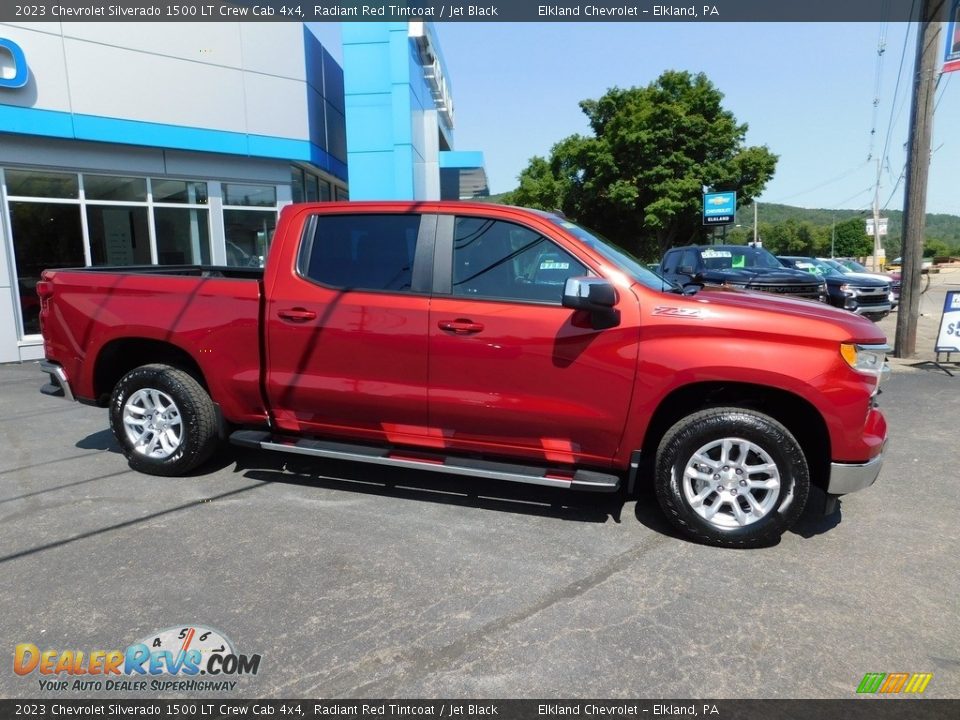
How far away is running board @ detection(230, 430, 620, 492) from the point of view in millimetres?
3730

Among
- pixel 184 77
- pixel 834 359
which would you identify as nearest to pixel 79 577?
pixel 834 359

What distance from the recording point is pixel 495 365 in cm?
388

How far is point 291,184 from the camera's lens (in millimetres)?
14188

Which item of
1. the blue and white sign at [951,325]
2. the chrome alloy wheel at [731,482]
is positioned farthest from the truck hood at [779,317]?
the blue and white sign at [951,325]

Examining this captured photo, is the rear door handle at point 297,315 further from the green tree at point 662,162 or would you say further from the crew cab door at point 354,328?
the green tree at point 662,162

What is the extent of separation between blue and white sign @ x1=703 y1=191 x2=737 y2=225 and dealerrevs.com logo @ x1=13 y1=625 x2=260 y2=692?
1242 inches

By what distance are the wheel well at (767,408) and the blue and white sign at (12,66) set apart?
1092 centimetres

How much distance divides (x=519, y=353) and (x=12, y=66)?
410 inches

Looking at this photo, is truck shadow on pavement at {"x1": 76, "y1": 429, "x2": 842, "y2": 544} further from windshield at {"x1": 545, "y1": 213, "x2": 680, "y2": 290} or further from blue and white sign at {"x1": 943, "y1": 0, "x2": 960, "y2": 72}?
blue and white sign at {"x1": 943, "y1": 0, "x2": 960, "y2": 72}

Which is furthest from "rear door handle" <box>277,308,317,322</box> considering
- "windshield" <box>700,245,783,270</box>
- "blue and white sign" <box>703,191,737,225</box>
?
"blue and white sign" <box>703,191,737,225</box>

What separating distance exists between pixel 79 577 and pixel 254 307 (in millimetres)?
1886

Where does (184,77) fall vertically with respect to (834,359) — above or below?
above

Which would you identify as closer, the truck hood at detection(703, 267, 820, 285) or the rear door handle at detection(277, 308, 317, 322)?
the rear door handle at detection(277, 308, 317, 322)

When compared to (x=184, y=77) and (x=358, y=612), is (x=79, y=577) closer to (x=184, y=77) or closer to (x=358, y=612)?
(x=358, y=612)
